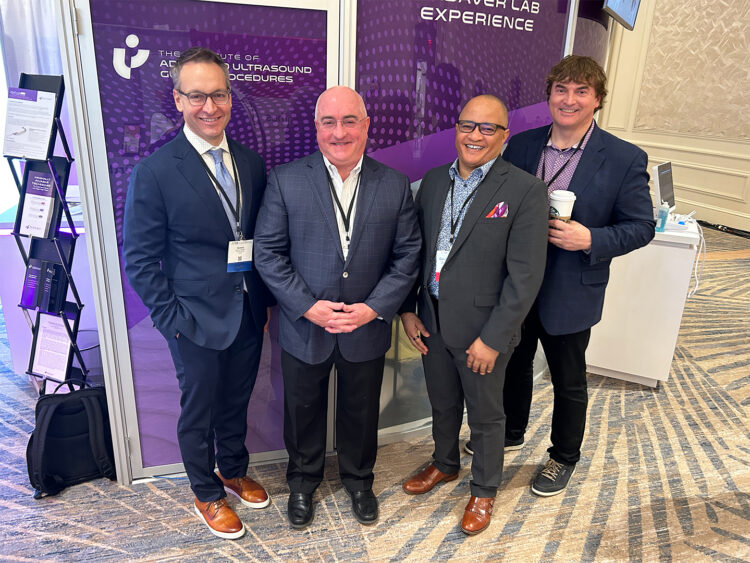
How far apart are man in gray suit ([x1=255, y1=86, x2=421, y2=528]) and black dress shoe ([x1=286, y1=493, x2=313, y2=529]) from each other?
1.55 ft

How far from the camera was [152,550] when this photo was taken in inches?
86.2

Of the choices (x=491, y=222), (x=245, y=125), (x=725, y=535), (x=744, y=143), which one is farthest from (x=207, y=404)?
(x=744, y=143)

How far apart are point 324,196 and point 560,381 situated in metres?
1.31

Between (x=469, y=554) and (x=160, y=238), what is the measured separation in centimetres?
167

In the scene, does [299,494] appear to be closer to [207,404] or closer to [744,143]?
[207,404]

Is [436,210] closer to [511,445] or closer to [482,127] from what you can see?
[482,127]

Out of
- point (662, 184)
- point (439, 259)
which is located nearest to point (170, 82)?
point (439, 259)

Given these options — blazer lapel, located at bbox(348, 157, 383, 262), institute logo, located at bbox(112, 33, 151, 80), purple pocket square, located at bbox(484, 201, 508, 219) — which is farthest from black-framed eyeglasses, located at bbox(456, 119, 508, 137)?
institute logo, located at bbox(112, 33, 151, 80)

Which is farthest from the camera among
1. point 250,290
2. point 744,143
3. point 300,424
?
point 744,143

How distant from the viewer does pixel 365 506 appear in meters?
2.38

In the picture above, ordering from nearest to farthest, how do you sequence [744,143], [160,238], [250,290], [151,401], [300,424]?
[160,238] → [250,290] → [300,424] → [151,401] → [744,143]

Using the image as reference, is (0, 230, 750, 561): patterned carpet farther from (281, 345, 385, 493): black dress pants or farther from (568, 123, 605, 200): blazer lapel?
(568, 123, 605, 200): blazer lapel

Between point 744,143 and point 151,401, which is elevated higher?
point 744,143

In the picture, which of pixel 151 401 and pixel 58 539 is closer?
pixel 58 539
